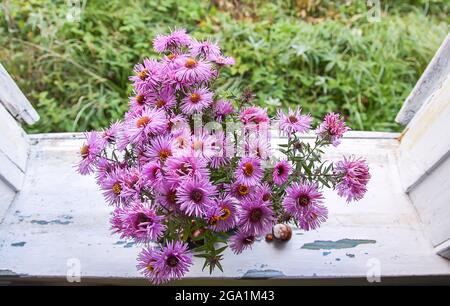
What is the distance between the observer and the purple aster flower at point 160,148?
2.31ft

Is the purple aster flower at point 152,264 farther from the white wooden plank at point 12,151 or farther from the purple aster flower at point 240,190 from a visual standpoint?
the white wooden plank at point 12,151

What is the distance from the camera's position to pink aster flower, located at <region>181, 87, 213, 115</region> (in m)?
0.74

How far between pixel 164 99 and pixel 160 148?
10 cm

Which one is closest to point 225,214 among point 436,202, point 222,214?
point 222,214

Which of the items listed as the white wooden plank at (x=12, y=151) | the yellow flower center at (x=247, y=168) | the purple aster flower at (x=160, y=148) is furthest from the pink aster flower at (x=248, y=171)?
the white wooden plank at (x=12, y=151)

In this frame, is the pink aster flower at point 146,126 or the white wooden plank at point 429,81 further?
the white wooden plank at point 429,81

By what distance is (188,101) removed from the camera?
754 mm

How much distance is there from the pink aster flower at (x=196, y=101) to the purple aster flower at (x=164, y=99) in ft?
0.07

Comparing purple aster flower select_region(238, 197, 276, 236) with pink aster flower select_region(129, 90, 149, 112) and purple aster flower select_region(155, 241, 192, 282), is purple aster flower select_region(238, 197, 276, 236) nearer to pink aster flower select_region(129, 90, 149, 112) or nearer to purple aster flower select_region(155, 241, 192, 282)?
purple aster flower select_region(155, 241, 192, 282)

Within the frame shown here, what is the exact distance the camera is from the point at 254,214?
0.73 metres

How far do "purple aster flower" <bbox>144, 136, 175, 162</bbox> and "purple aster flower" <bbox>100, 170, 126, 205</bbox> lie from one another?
2.4 inches

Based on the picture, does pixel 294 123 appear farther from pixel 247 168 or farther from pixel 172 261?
pixel 172 261

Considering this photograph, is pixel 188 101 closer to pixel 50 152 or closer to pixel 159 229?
pixel 159 229
